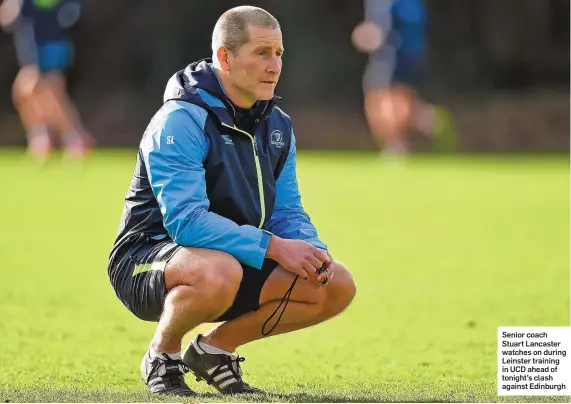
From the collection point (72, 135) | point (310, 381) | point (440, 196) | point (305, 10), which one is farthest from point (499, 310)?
point (305, 10)

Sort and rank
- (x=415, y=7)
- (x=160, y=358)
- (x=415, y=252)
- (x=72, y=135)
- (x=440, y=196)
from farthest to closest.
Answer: (x=415, y=7), (x=72, y=135), (x=440, y=196), (x=415, y=252), (x=160, y=358)

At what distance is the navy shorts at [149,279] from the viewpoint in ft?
17.6

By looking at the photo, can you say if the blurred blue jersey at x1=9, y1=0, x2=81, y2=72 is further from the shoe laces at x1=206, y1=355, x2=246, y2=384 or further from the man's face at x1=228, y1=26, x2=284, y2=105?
the shoe laces at x1=206, y1=355, x2=246, y2=384

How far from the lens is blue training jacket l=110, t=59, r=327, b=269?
17.2 ft

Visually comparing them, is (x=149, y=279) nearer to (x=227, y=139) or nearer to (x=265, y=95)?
(x=227, y=139)

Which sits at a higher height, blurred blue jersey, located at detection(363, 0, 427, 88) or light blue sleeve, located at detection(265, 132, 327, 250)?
light blue sleeve, located at detection(265, 132, 327, 250)

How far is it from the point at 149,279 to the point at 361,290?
3735 millimetres

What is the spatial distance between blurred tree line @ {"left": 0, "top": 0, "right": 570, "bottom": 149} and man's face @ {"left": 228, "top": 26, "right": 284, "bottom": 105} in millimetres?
20216

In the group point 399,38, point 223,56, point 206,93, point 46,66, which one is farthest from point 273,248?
point 399,38

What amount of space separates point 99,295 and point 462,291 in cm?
245

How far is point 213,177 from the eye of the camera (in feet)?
17.9

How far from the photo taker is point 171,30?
27.3 metres

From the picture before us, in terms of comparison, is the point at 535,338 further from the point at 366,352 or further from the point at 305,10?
the point at 305,10

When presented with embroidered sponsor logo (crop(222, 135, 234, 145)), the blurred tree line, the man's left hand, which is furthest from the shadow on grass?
the blurred tree line
